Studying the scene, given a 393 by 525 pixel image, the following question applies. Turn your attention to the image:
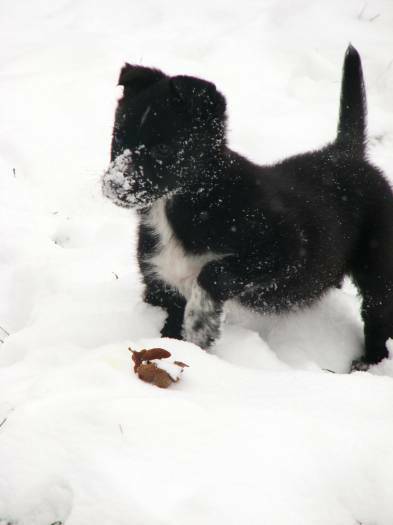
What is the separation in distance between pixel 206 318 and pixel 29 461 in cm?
146

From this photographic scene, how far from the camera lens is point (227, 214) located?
103 inches

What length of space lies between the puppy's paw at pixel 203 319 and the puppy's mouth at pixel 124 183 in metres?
0.52

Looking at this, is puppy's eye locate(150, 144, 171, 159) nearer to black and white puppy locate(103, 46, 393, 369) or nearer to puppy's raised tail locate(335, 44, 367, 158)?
black and white puppy locate(103, 46, 393, 369)

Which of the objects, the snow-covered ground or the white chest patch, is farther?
the white chest patch

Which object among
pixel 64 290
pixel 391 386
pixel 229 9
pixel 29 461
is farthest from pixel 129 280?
pixel 229 9

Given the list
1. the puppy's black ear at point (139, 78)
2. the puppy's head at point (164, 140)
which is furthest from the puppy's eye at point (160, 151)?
the puppy's black ear at point (139, 78)

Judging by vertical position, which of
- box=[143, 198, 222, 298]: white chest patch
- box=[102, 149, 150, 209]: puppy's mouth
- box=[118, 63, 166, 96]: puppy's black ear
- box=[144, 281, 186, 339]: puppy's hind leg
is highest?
box=[118, 63, 166, 96]: puppy's black ear

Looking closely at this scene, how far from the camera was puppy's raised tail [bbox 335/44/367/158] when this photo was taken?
10.6 feet

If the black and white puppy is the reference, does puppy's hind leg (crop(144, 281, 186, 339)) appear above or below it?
below

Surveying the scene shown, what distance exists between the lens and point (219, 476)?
1335mm

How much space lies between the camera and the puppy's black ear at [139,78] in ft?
9.14

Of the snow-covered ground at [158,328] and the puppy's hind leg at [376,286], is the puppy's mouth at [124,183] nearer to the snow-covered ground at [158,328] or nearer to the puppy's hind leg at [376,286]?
the snow-covered ground at [158,328]

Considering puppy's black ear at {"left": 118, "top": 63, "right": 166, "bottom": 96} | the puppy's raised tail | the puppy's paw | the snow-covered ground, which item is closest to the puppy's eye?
puppy's black ear at {"left": 118, "top": 63, "right": 166, "bottom": 96}

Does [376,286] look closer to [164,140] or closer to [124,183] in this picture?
[164,140]
